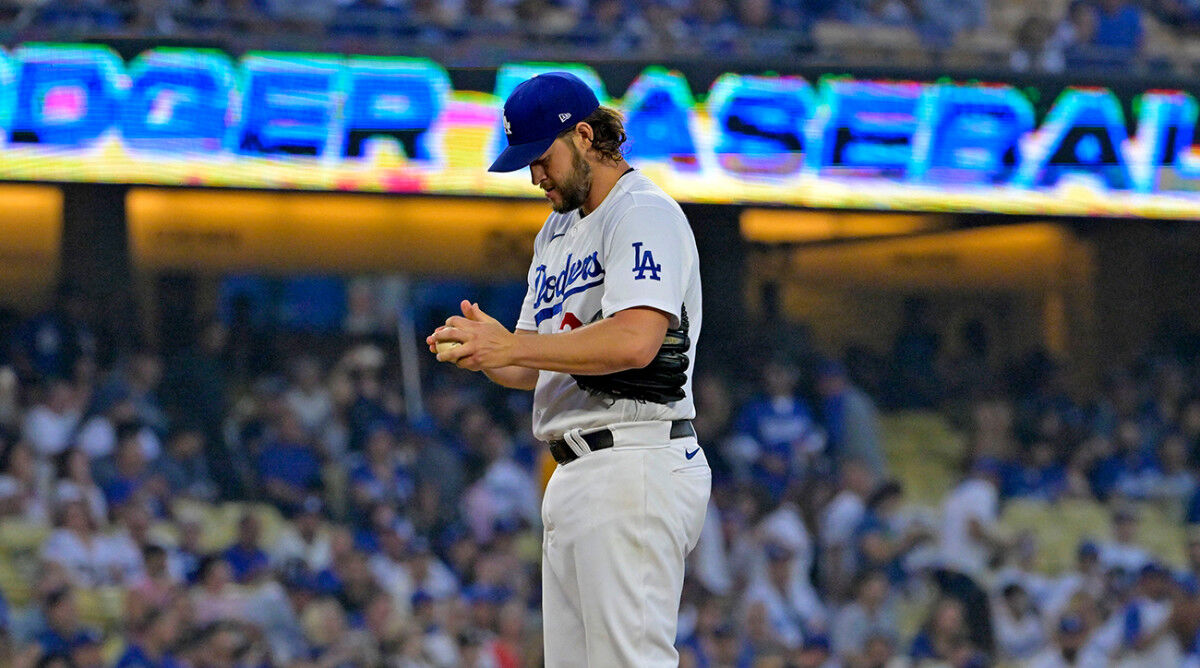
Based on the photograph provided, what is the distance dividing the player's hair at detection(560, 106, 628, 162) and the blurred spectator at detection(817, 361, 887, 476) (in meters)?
6.27

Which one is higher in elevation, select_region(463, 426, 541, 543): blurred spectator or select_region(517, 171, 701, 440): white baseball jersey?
select_region(517, 171, 701, 440): white baseball jersey

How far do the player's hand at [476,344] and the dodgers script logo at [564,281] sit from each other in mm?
271

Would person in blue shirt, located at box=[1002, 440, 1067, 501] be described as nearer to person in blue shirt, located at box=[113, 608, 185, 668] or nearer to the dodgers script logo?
person in blue shirt, located at box=[113, 608, 185, 668]

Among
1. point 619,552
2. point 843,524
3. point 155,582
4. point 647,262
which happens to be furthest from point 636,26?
point 619,552

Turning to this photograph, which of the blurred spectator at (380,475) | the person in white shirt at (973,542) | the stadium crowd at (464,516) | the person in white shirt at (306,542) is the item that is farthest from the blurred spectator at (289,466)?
the person in white shirt at (973,542)

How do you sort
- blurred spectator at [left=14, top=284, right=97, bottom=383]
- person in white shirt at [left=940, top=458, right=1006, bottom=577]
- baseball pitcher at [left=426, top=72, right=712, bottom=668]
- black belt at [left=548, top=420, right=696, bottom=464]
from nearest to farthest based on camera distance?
baseball pitcher at [left=426, top=72, right=712, bottom=668] < black belt at [left=548, top=420, right=696, bottom=464] < blurred spectator at [left=14, top=284, right=97, bottom=383] < person in white shirt at [left=940, top=458, right=1006, bottom=577]

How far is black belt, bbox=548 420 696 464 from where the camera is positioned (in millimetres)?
2457

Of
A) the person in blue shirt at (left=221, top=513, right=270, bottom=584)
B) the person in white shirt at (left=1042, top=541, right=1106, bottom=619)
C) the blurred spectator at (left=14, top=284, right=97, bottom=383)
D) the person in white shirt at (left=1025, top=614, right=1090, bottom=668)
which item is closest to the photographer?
the person in blue shirt at (left=221, top=513, right=270, bottom=584)

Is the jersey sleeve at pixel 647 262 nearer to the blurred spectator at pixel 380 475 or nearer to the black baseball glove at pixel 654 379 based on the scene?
the black baseball glove at pixel 654 379

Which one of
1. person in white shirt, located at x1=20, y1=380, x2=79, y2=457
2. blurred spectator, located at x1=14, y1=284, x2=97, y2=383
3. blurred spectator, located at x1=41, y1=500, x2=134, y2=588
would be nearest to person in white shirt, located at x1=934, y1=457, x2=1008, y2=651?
blurred spectator, located at x1=41, y1=500, x2=134, y2=588

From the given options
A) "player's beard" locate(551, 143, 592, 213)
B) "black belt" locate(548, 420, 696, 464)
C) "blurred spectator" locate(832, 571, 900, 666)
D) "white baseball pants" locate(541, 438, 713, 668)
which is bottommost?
"blurred spectator" locate(832, 571, 900, 666)

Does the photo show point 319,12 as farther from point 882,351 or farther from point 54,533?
point 882,351

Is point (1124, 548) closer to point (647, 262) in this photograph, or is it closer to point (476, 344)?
point (647, 262)

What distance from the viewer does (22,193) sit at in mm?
7770
